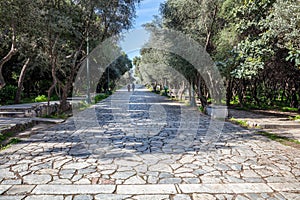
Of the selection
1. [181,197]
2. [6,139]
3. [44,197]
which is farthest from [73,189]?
[6,139]

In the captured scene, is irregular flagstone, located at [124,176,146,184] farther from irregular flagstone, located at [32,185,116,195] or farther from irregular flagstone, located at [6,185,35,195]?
irregular flagstone, located at [6,185,35,195]

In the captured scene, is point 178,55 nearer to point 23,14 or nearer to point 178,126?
point 178,126

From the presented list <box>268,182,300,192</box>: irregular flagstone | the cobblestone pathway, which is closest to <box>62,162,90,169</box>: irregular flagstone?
the cobblestone pathway

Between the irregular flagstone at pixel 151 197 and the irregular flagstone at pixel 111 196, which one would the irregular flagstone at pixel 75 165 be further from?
the irregular flagstone at pixel 151 197

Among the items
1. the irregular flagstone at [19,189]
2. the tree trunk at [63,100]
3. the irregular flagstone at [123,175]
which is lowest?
the irregular flagstone at [19,189]

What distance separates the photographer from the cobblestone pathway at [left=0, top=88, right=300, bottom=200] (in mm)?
3344

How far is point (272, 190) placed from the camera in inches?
134

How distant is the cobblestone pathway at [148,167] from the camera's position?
334cm

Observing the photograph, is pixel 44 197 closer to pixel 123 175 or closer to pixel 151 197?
pixel 123 175

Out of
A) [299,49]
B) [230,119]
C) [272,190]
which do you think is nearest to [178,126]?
[230,119]

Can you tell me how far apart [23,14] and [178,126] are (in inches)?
264

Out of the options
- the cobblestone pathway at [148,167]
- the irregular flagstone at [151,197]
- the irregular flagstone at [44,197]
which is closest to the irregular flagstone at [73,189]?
the cobblestone pathway at [148,167]

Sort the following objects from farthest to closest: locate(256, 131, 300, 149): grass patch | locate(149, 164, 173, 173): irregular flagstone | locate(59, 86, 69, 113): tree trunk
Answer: locate(59, 86, 69, 113): tree trunk → locate(256, 131, 300, 149): grass patch → locate(149, 164, 173, 173): irregular flagstone

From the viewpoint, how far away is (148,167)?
4309 millimetres
